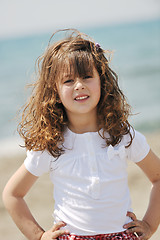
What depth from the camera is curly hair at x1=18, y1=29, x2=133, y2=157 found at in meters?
2.20

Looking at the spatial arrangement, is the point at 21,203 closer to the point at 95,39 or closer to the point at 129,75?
the point at 129,75

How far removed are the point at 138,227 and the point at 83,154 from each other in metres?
0.51

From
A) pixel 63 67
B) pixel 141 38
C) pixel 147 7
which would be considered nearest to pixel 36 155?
pixel 63 67

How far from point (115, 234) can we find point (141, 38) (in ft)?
66.7

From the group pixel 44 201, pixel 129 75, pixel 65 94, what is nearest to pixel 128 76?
pixel 129 75

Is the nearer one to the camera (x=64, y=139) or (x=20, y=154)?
(x=64, y=139)

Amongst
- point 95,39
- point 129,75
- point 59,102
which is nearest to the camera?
point 59,102

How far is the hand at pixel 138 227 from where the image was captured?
2.19 meters

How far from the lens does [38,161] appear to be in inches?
87.3

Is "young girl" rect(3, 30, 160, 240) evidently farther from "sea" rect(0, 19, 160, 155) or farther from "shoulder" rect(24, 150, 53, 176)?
"sea" rect(0, 19, 160, 155)

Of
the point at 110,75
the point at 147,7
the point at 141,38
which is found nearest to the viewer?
the point at 110,75

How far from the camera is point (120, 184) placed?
2.21 m

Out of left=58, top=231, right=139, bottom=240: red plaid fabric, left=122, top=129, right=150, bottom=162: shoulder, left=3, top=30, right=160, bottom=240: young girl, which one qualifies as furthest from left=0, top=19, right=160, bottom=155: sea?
left=58, top=231, right=139, bottom=240: red plaid fabric

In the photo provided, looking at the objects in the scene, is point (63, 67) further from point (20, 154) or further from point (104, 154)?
point (20, 154)
